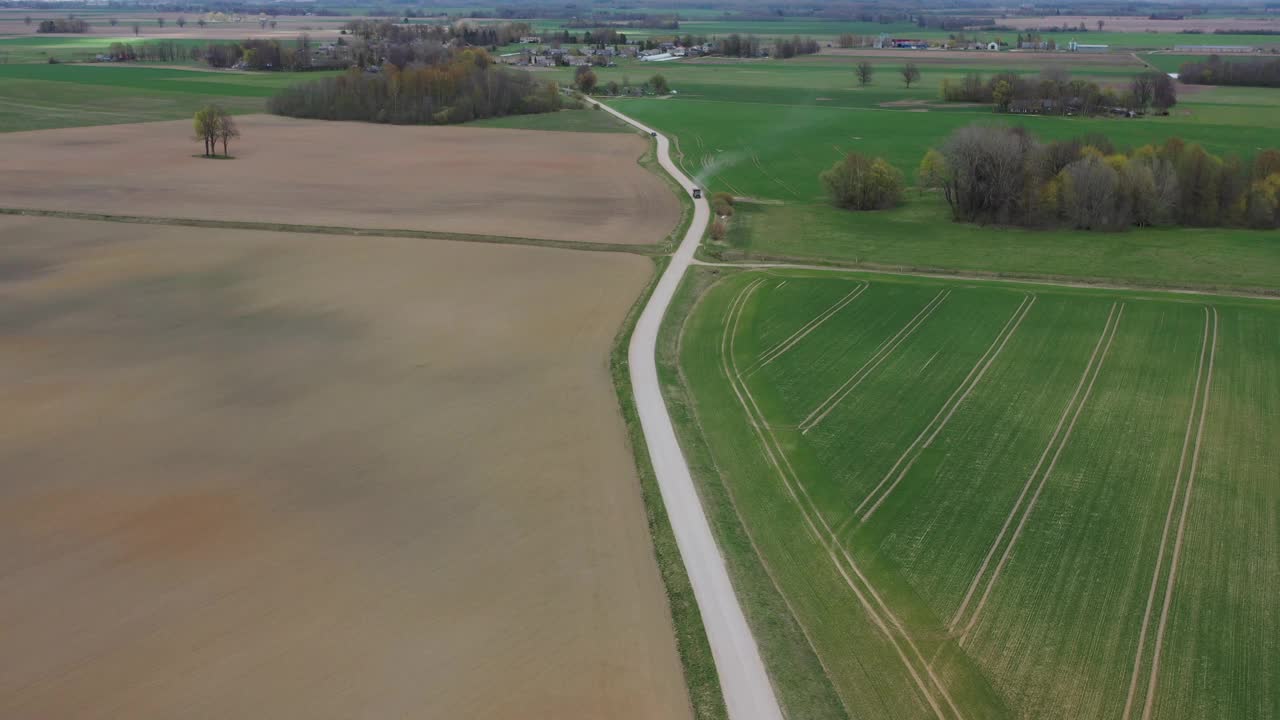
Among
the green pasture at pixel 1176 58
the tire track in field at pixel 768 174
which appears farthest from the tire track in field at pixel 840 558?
the green pasture at pixel 1176 58

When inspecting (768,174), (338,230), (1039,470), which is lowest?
(1039,470)

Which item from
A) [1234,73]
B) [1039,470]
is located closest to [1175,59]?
[1234,73]

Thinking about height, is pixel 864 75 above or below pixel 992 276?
above

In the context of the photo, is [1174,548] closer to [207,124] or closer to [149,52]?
[207,124]

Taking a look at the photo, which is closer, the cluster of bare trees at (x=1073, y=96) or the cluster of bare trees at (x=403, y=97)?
the cluster of bare trees at (x=1073, y=96)

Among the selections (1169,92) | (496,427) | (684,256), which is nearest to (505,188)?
(684,256)

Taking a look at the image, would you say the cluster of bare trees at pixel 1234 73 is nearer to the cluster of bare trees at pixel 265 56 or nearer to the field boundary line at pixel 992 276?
the field boundary line at pixel 992 276

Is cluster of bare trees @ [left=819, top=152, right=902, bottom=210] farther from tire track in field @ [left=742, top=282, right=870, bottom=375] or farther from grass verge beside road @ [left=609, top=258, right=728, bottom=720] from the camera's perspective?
grass verge beside road @ [left=609, top=258, right=728, bottom=720]
